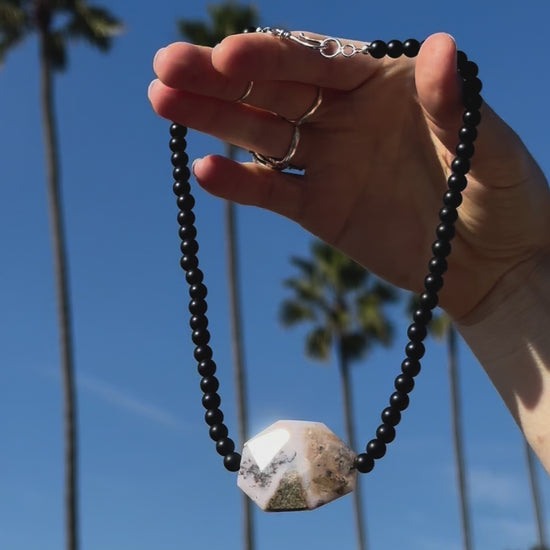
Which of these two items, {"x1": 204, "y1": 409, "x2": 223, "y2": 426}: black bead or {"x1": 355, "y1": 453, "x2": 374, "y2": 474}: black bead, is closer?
{"x1": 355, "y1": 453, "x2": 374, "y2": 474}: black bead

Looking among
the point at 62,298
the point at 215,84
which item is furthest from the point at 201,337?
the point at 62,298

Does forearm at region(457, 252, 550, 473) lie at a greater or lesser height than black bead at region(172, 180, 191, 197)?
lesser

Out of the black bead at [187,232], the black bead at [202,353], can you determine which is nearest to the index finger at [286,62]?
the black bead at [187,232]

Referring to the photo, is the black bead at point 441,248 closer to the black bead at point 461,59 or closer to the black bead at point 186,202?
the black bead at point 461,59

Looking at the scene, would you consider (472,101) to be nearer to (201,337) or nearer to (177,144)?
(177,144)

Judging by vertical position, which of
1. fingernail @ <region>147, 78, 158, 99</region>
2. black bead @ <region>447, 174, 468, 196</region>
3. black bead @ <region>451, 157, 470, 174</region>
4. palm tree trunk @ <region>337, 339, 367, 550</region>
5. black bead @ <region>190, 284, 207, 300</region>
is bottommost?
black bead @ <region>190, 284, 207, 300</region>

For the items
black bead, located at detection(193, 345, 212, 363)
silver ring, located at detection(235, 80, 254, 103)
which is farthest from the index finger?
black bead, located at detection(193, 345, 212, 363)

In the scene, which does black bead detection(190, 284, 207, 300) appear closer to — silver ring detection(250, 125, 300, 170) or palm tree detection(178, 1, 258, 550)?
silver ring detection(250, 125, 300, 170)
